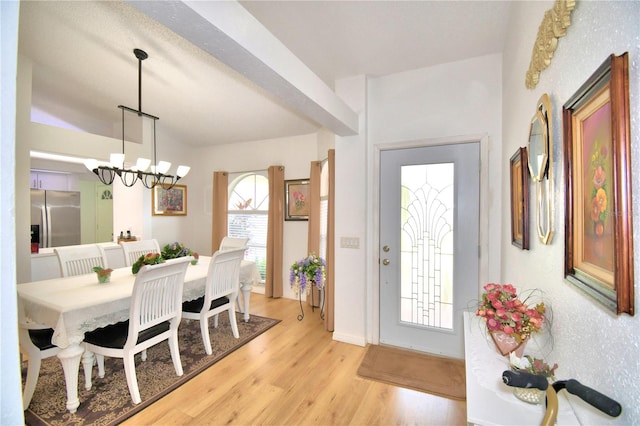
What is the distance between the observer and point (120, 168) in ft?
9.11

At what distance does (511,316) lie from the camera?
1155 mm

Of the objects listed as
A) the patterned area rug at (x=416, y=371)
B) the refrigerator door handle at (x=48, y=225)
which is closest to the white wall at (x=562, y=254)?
the patterned area rug at (x=416, y=371)

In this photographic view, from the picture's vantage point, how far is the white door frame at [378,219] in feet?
8.30

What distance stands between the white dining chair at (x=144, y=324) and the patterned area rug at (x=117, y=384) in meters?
0.09

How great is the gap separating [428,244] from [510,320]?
5.19ft

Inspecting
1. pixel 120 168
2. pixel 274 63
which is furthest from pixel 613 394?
pixel 120 168

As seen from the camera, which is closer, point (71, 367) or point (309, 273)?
point (71, 367)

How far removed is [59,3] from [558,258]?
11.6ft

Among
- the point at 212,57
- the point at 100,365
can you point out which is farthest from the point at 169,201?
the point at 100,365

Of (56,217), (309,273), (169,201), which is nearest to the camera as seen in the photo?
(309,273)

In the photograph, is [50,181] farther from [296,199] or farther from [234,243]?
[296,199]

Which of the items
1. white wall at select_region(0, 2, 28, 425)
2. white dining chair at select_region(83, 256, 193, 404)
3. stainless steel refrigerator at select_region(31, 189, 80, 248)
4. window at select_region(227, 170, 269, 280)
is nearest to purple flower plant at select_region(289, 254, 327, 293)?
window at select_region(227, 170, 269, 280)

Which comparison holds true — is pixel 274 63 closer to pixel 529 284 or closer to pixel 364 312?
pixel 529 284

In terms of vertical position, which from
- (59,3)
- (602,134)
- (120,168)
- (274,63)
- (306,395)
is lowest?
(306,395)
